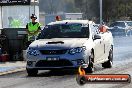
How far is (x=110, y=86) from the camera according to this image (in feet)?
35.9

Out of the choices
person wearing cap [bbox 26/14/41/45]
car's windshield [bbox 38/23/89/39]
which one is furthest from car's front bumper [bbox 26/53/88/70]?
person wearing cap [bbox 26/14/41/45]

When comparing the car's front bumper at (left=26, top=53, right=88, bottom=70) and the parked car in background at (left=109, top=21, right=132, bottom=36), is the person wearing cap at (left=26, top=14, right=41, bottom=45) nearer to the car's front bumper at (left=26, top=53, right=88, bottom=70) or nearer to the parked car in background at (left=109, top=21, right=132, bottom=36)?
the car's front bumper at (left=26, top=53, right=88, bottom=70)

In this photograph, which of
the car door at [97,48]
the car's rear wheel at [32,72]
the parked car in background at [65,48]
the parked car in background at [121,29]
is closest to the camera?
the parked car in background at [65,48]

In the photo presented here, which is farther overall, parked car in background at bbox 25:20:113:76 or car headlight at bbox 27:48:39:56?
car headlight at bbox 27:48:39:56

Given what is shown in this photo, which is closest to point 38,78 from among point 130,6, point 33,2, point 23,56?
point 23,56

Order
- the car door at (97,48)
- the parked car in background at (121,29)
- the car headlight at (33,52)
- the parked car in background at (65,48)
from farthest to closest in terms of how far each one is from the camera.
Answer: the parked car in background at (121,29) < the car door at (97,48) < the car headlight at (33,52) < the parked car in background at (65,48)

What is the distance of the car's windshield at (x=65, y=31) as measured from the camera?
14.6 m

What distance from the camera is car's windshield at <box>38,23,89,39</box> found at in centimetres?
1456

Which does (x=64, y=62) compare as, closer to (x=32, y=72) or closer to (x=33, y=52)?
(x=33, y=52)

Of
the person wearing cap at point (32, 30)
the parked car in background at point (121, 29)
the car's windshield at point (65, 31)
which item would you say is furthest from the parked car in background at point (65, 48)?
the parked car in background at point (121, 29)

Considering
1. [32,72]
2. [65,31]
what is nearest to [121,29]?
[65,31]

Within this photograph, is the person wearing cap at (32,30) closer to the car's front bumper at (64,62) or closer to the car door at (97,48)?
the car door at (97,48)

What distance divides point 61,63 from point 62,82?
4.75 feet

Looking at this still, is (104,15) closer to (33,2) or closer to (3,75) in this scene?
(33,2)
